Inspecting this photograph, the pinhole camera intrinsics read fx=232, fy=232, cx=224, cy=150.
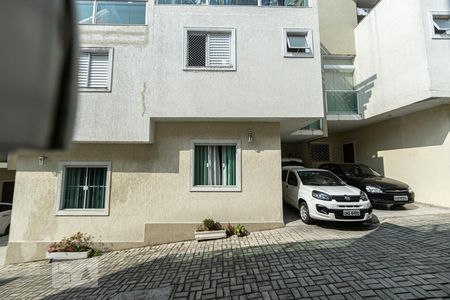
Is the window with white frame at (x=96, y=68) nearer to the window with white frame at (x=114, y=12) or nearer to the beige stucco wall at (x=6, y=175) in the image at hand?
the window with white frame at (x=114, y=12)

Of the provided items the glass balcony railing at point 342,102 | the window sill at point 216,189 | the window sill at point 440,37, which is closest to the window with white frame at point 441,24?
the window sill at point 440,37

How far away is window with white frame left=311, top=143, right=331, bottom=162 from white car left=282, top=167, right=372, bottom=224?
6.12m

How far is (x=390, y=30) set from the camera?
10047 mm

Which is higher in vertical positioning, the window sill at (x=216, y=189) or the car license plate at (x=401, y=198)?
the window sill at (x=216, y=189)

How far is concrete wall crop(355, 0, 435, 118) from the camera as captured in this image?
8594mm

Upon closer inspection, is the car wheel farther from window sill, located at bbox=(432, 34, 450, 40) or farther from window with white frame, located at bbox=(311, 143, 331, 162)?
window sill, located at bbox=(432, 34, 450, 40)

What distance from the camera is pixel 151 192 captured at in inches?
292

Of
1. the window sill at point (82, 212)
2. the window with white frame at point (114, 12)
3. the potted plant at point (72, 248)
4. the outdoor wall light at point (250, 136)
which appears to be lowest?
the potted plant at point (72, 248)

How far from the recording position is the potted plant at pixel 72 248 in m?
6.81

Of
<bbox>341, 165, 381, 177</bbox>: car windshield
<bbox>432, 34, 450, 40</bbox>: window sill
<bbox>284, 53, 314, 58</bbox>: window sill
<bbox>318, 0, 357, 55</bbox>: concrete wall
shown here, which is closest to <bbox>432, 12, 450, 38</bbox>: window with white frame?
<bbox>432, 34, 450, 40</bbox>: window sill

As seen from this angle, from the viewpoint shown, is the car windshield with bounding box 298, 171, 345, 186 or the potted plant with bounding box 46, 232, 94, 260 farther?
the car windshield with bounding box 298, 171, 345, 186

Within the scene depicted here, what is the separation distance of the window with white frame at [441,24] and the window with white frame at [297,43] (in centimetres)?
513

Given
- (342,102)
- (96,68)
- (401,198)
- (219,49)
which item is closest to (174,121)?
(219,49)

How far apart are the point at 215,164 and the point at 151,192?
7.32 ft
